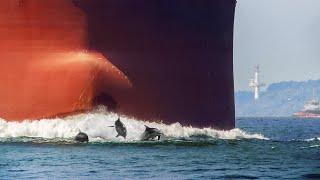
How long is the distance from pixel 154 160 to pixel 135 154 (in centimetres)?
212

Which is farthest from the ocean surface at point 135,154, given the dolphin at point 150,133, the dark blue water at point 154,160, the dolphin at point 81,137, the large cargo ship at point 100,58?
the large cargo ship at point 100,58

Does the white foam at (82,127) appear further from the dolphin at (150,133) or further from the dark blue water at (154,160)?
the dark blue water at (154,160)

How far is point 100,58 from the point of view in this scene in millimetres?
36375

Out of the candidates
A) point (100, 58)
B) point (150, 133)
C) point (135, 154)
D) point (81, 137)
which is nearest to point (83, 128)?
A: point (81, 137)

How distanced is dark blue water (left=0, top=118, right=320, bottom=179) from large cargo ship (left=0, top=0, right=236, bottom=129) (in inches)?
93.3

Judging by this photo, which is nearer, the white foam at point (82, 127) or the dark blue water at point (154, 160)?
the dark blue water at point (154, 160)

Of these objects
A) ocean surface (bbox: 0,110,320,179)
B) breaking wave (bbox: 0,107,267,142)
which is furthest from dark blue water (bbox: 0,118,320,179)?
breaking wave (bbox: 0,107,267,142)

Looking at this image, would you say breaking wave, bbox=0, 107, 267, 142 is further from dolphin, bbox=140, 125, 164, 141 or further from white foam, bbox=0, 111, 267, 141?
dolphin, bbox=140, 125, 164, 141

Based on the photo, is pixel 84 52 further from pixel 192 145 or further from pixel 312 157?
pixel 312 157

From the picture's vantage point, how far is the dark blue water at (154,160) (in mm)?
23656

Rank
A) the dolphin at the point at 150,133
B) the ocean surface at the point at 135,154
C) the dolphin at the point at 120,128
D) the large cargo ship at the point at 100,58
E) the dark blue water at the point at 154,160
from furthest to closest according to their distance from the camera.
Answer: the large cargo ship at the point at 100,58 < the dolphin at the point at 150,133 < the dolphin at the point at 120,128 < the ocean surface at the point at 135,154 < the dark blue water at the point at 154,160

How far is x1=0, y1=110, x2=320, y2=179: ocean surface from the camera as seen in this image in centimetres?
2394

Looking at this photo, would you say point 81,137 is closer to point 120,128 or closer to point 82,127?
point 82,127

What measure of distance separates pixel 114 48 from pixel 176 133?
17.5 ft
